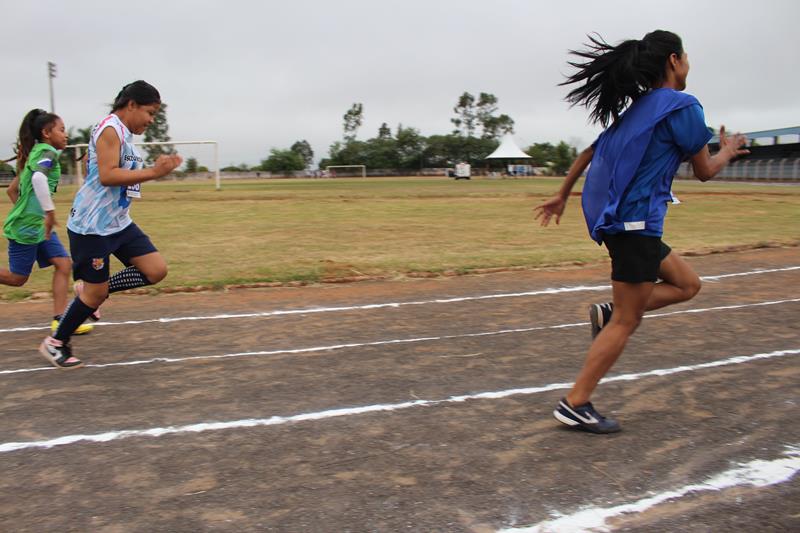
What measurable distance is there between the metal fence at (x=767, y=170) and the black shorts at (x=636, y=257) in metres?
55.2

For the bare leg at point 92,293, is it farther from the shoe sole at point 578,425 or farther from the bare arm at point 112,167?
the shoe sole at point 578,425

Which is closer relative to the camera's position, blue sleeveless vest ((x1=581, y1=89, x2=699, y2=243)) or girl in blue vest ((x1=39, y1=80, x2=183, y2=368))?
blue sleeveless vest ((x1=581, y1=89, x2=699, y2=243))

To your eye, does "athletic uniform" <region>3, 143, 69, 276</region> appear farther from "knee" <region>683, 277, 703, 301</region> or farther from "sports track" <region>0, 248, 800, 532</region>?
"knee" <region>683, 277, 703, 301</region>

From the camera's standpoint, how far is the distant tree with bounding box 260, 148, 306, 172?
95.8m

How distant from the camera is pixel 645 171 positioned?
11.0ft

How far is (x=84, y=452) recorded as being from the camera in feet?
10.4

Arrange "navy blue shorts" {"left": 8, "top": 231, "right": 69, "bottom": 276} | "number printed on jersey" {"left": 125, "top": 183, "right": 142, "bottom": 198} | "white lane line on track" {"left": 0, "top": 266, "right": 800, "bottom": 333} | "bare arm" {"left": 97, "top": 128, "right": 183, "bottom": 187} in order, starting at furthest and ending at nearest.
A: "white lane line on track" {"left": 0, "top": 266, "right": 800, "bottom": 333} < "navy blue shorts" {"left": 8, "top": 231, "right": 69, "bottom": 276} < "number printed on jersey" {"left": 125, "top": 183, "right": 142, "bottom": 198} < "bare arm" {"left": 97, "top": 128, "right": 183, "bottom": 187}

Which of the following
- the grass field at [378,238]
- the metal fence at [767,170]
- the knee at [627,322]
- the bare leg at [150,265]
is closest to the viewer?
the knee at [627,322]

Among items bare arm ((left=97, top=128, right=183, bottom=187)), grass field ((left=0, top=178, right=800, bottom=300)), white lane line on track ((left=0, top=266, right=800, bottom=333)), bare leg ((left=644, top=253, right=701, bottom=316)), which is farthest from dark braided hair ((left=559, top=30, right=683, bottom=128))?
grass field ((left=0, top=178, right=800, bottom=300))

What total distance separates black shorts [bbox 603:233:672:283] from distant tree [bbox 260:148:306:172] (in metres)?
94.8

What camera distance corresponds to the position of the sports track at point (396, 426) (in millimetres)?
2633

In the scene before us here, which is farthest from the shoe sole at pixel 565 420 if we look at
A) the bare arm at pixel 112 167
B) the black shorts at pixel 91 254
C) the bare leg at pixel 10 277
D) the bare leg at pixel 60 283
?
the bare leg at pixel 10 277

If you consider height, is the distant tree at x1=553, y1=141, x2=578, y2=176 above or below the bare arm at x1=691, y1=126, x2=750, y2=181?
above

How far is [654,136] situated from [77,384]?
152 inches
